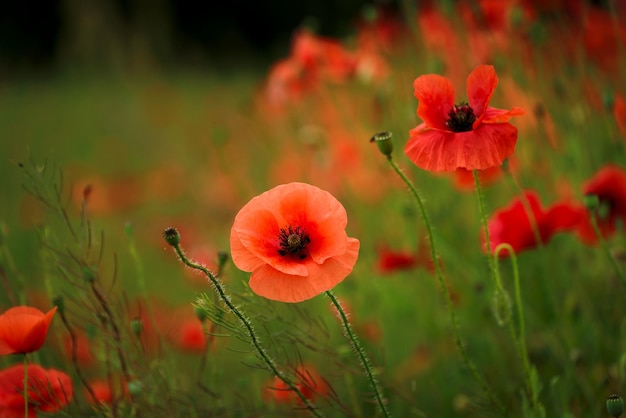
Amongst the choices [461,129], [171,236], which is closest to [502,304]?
[461,129]

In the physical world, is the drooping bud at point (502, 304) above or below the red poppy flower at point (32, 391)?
above

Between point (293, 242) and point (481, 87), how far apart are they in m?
0.36

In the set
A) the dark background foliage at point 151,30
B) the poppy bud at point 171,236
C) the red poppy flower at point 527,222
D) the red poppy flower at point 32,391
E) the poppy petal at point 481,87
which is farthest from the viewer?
the dark background foliage at point 151,30

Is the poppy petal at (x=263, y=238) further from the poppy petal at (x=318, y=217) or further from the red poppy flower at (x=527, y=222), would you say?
the red poppy flower at (x=527, y=222)

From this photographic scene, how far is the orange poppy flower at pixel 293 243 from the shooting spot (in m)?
0.92

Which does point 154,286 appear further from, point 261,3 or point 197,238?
point 261,3

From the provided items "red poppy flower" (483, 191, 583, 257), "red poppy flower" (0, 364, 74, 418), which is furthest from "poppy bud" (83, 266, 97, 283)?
"red poppy flower" (483, 191, 583, 257)

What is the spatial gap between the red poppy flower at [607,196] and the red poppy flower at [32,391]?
104 cm

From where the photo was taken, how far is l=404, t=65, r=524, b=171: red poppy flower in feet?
3.11

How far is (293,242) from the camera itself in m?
1.00

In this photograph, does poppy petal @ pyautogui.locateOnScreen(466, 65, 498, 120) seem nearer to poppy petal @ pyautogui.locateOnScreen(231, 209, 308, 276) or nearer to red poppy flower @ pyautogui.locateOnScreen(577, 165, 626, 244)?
poppy petal @ pyautogui.locateOnScreen(231, 209, 308, 276)

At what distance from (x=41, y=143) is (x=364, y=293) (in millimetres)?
4008

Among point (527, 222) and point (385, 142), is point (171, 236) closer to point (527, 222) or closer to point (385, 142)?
point (385, 142)

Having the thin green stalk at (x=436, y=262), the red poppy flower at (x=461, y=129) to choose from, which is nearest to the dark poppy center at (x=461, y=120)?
the red poppy flower at (x=461, y=129)
